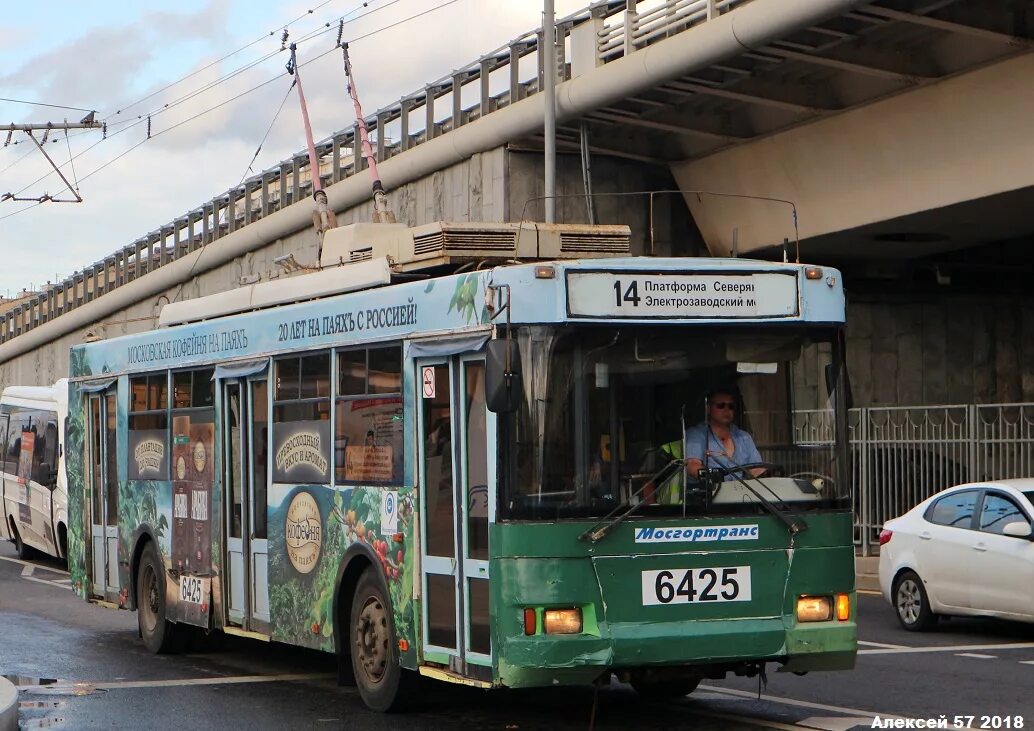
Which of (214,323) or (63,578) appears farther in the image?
(63,578)

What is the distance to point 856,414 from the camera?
82.8 ft

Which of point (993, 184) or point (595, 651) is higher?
point (993, 184)

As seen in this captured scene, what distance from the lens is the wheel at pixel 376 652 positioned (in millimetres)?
10141

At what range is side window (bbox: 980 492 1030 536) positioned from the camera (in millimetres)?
14922

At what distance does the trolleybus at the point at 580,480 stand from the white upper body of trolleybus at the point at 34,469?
48.3 feet

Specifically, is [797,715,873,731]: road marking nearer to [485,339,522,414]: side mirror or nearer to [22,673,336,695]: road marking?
[485,339,522,414]: side mirror

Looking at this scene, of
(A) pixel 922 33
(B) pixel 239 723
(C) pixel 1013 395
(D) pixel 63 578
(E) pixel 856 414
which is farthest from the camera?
(C) pixel 1013 395

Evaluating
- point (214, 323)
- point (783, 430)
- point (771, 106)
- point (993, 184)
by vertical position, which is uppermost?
point (771, 106)

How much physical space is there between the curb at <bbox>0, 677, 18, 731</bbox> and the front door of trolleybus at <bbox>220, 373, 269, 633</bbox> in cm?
235

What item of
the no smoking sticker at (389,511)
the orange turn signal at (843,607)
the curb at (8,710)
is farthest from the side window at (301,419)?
the orange turn signal at (843,607)

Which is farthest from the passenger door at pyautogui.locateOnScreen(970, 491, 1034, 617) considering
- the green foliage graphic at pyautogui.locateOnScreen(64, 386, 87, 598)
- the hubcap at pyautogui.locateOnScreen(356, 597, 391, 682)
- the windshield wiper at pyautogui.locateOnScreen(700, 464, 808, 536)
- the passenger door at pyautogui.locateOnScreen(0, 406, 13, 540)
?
the passenger door at pyautogui.locateOnScreen(0, 406, 13, 540)

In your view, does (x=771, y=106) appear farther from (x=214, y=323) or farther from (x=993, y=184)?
(x=214, y=323)

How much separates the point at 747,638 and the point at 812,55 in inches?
576

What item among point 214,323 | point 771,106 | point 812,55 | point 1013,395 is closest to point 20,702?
point 214,323
